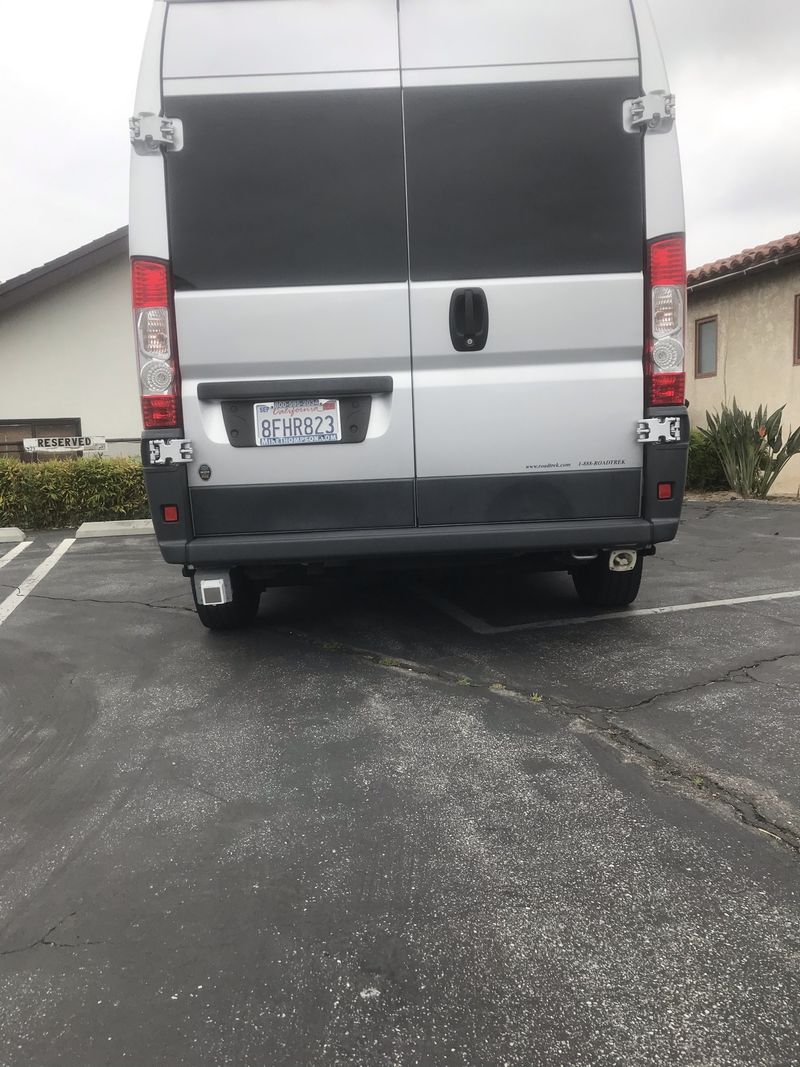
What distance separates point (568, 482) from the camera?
4.04 meters

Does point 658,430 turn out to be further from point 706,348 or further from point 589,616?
point 706,348

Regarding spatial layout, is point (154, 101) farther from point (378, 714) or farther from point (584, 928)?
point (584, 928)

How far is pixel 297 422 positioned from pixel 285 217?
3.05ft

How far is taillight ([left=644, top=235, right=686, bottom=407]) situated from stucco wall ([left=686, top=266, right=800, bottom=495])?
31.9ft

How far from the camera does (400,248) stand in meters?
3.86

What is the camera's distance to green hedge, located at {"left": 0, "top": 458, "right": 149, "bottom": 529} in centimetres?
1155

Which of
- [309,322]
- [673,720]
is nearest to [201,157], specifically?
[309,322]

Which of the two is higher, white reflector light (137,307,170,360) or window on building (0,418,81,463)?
white reflector light (137,307,170,360)

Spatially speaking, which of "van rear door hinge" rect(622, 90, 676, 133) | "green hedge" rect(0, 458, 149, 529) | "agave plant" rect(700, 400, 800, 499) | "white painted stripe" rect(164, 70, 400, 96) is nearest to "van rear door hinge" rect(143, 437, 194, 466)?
"white painted stripe" rect(164, 70, 400, 96)

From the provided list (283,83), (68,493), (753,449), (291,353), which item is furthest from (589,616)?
(68,493)

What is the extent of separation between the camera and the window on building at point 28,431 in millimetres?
13602

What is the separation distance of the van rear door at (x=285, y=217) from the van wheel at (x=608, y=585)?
6.11 feet

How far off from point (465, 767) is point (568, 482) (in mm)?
1584

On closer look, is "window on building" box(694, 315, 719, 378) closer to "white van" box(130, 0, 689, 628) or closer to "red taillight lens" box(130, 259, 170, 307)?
"white van" box(130, 0, 689, 628)
